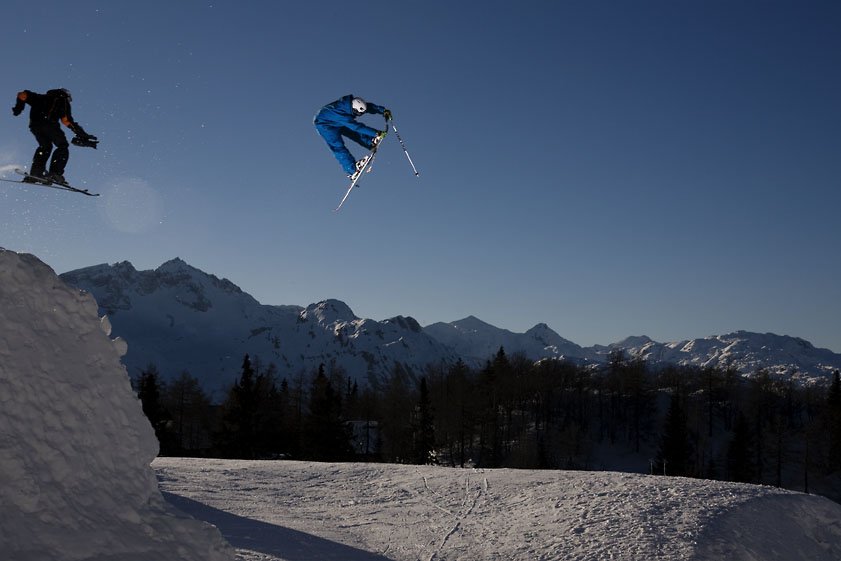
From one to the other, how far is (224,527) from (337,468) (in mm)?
8063

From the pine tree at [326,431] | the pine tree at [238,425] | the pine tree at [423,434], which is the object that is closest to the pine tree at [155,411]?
the pine tree at [238,425]

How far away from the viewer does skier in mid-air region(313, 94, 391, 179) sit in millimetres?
11281

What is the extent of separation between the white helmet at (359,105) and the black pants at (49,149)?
5.10 meters

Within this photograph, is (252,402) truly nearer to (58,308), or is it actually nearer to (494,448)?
(494,448)

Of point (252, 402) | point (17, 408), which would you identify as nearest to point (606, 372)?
point (252, 402)

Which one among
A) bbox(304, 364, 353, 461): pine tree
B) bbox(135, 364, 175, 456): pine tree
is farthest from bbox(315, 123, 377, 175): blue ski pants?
bbox(304, 364, 353, 461): pine tree

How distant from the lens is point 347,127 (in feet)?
38.8

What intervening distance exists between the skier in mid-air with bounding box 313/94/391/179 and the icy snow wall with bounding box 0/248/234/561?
5593mm

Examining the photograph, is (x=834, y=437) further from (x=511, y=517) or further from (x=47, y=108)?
(x=47, y=108)

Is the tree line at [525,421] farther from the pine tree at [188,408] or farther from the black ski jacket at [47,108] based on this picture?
the black ski jacket at [47,108]

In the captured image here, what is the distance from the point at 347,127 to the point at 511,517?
931cm

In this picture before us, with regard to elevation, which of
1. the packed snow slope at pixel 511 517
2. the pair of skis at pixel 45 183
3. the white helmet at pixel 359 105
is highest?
the white helmet at pixel 359 105

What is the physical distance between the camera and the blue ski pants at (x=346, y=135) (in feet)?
38.6

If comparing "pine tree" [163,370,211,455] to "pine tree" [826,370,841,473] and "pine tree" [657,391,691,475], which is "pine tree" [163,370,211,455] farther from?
"pine tree" [826,370,841,473]
